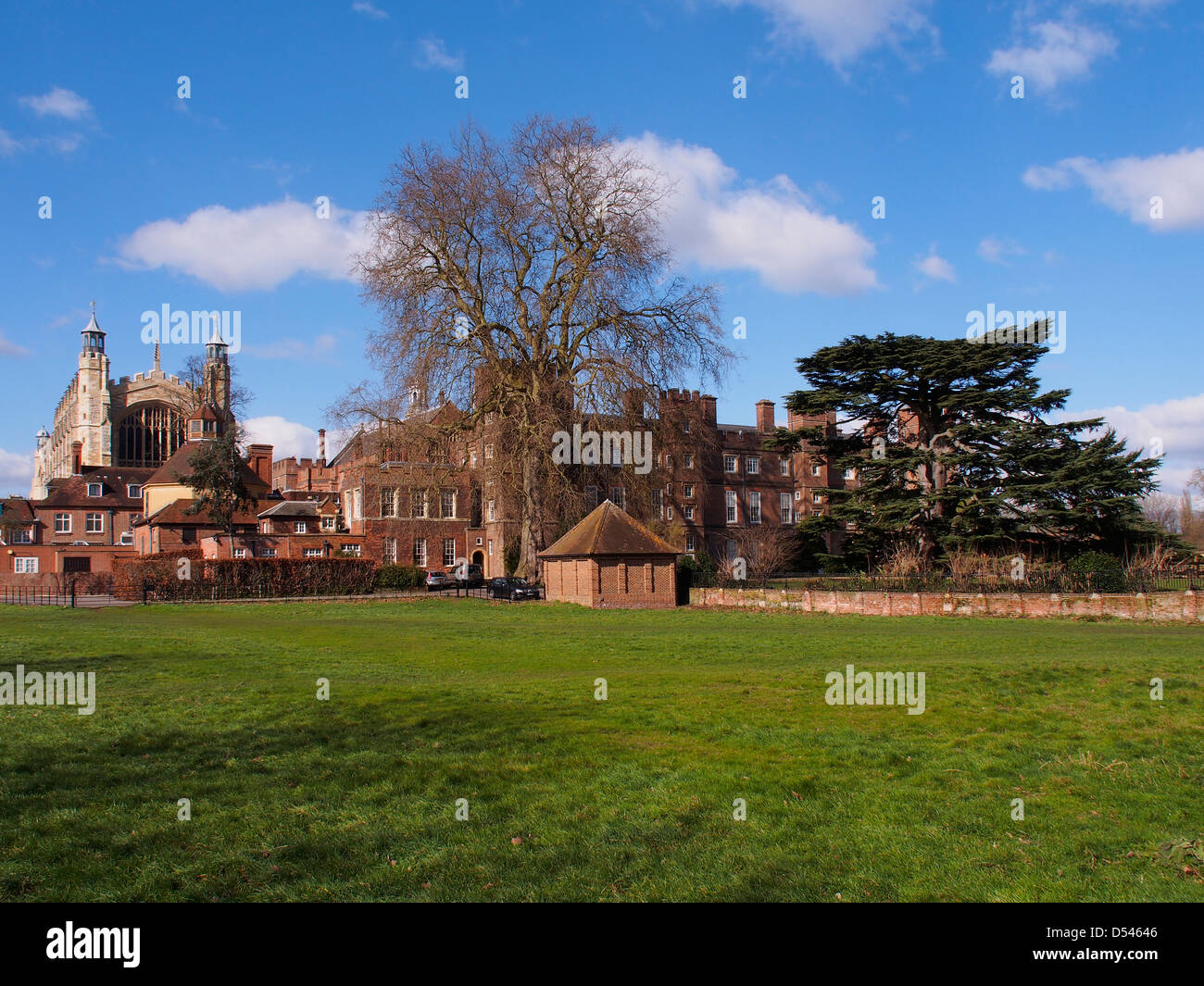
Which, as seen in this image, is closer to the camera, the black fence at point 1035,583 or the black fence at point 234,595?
the black fence at point 1035,583

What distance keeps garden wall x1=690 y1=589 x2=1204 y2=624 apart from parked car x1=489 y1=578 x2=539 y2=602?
34.2 feet

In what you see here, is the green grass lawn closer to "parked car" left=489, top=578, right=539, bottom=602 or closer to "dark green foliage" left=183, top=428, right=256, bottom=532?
"parked car" left=489, top=578, right=539, bottom=602

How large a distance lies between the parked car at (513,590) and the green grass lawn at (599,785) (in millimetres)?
25915

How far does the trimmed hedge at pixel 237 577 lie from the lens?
148ft

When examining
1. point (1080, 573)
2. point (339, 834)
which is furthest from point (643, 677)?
point (1080, 573)

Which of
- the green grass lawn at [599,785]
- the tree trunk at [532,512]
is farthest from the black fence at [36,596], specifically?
the green grass lawn at [599,785]

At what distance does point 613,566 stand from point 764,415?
38897 mm

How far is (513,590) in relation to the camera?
143ft

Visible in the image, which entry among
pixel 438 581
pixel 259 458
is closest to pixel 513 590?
pixel 438 581

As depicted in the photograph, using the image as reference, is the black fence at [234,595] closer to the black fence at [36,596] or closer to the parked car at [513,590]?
the parked car at [513,590]

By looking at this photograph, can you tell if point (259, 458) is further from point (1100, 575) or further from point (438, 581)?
point (1100, 575)
